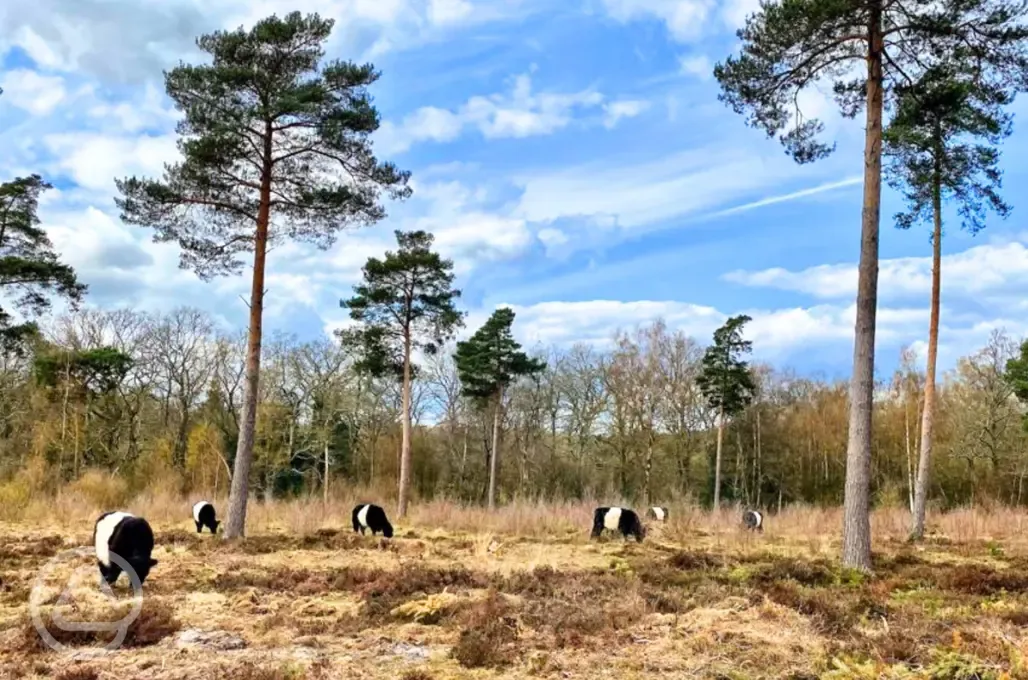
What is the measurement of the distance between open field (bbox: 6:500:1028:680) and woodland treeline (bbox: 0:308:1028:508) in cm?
2200

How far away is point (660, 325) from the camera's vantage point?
42.2 m

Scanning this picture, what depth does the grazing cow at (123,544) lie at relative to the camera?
984 cm

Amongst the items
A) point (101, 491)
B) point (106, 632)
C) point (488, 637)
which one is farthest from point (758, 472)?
point (106, 632)

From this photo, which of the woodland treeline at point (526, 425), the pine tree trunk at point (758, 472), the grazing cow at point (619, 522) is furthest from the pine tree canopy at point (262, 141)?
the pine tree trunk at point (758, 472)

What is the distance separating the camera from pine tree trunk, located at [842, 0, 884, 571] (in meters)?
11.2

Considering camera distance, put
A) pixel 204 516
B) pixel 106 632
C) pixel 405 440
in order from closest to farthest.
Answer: pixel 106 632 → pixel 204 516 → pixel 405 440

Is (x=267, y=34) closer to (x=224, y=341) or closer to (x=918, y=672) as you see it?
(x=918, y=672)

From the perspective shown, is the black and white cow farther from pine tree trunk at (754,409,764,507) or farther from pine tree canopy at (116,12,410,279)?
pine tree trunk at (754,409,764,507)

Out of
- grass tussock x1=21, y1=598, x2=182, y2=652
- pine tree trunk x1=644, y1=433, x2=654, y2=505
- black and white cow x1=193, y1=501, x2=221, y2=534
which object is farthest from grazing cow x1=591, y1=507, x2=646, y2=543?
pine tree trunk x1=644, y1=433, x2=654, y2=505

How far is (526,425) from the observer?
4362 centimetres

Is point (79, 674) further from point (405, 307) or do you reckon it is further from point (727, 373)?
point (727, 373)

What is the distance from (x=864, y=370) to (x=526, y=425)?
1301 inches

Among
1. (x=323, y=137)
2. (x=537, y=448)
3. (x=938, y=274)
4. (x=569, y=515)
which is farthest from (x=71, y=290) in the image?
(x=537, y=448)

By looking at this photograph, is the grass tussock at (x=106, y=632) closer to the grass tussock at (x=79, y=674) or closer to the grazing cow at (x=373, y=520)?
the grass tussock at (x=79, y=674)
